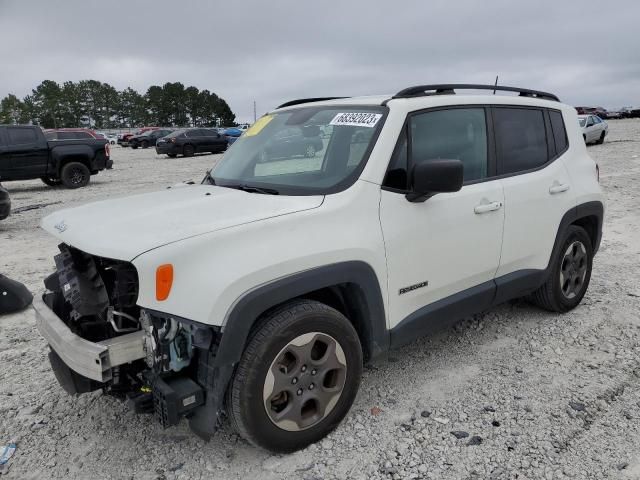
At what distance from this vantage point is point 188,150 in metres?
26.4

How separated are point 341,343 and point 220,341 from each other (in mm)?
689

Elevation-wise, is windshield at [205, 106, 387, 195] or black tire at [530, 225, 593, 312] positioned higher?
windshield at [205, 106, 387, 195]

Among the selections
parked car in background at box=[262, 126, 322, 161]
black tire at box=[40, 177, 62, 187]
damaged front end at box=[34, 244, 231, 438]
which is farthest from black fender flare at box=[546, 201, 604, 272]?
black tire at box=[40, 177, 62, 187]

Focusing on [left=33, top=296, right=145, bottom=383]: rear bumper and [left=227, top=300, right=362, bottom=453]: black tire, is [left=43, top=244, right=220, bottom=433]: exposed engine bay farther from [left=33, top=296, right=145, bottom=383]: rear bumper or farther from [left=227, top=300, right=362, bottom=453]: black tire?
[left=227, top=300, right=362, bottom=453]: black tire

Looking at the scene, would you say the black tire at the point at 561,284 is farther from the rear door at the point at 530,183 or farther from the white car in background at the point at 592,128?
the white car in background at the point at 592,128

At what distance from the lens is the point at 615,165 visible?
1525cm

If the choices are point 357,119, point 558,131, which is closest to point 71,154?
point 357,119

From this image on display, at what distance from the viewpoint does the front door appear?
2.89 metres

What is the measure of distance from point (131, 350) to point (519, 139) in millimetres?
2990

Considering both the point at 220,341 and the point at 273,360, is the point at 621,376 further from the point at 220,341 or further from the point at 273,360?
the point at 220,341

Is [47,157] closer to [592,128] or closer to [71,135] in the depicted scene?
[71,135]

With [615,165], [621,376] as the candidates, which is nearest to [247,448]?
[621,376]

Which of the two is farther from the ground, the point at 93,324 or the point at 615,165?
the point at 93,324

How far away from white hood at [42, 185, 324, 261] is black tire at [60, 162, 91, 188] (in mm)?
12542
